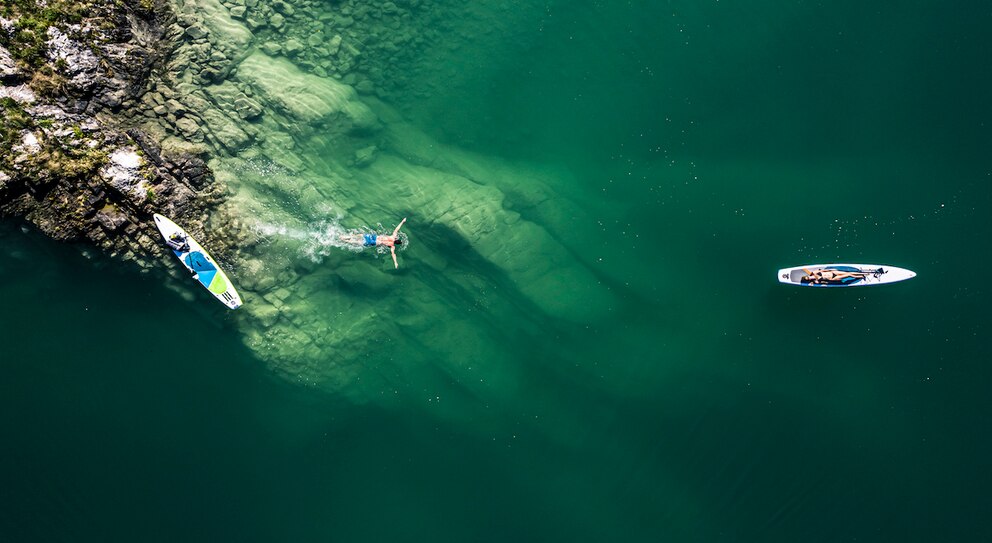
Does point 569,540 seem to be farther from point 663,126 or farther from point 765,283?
point 663,126

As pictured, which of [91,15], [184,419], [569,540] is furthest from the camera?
[569,540]

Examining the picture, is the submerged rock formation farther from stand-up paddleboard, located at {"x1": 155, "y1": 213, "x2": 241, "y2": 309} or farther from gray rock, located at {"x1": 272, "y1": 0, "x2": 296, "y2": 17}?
stand-up paddleboard, located at {"x1": 155, "y1": 213, "x2": 241, "y2": 309}

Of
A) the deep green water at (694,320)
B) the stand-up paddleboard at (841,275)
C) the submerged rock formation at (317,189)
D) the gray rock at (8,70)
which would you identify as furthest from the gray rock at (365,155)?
the stand-up paddleboard at (841,275)

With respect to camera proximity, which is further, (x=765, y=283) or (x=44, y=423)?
(x=765, y=283)

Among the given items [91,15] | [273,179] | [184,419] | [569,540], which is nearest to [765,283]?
[569,540]

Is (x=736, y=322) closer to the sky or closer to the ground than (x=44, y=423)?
closer to the sky

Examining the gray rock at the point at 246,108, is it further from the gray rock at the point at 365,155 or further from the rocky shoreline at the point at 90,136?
the gray rock at the point at 365,155
